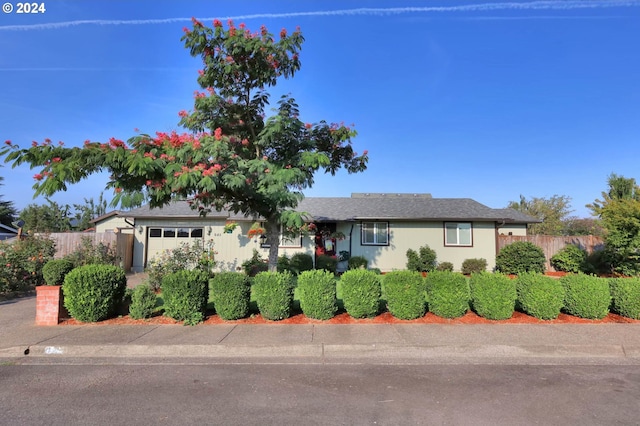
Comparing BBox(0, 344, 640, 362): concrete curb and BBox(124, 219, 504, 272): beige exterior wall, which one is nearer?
BBox(0, 344, 640, 362): concrete curb

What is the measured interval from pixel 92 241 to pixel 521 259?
18.9 metres

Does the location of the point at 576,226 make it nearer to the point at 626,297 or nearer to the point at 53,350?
the point at 626,297

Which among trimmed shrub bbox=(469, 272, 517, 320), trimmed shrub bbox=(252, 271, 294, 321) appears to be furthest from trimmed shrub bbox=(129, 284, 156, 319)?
trimmed shrub bbox=(469, 272, 517, 320)

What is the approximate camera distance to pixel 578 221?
132ft

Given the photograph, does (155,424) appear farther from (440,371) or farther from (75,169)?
(75,169)

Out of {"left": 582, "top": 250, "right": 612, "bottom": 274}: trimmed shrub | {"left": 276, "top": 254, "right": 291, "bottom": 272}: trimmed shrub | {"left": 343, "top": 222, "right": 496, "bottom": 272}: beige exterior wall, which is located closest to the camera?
{"left": 276, "top": 254, "right": 291, "bottom": 272}: trimmed shrub

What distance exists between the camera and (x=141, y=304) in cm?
752

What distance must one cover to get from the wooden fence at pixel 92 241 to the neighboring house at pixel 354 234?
889 mm

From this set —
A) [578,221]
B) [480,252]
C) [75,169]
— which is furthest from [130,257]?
[578,221]

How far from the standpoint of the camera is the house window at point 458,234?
59.1ft

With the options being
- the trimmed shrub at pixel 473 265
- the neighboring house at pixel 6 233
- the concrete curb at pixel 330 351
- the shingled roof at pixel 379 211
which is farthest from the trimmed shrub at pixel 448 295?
the neighboring house at pixel 6 233

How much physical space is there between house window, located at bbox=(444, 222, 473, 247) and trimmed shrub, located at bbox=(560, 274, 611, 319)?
1022 centimetres

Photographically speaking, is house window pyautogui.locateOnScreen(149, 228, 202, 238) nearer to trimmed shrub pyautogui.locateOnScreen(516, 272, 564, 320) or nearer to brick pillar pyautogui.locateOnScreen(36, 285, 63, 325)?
brick pillar pyautogui.locateOnScreen(36, 285, 63, 325)

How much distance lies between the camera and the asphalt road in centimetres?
364
